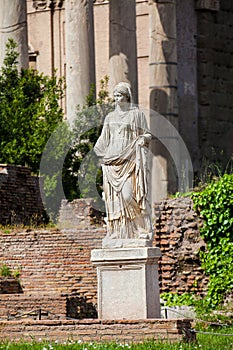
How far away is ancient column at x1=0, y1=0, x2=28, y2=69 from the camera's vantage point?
103 ft

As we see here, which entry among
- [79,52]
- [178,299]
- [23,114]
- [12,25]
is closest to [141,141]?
[178,299]

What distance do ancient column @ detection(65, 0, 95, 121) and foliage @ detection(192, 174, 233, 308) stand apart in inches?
343

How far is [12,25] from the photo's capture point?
104ft

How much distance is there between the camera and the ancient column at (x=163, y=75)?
3584cm

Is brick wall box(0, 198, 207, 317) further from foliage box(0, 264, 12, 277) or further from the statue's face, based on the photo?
the statue's face

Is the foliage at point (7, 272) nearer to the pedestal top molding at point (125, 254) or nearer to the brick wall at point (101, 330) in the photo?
the pedestal top molding at point (125, 254)

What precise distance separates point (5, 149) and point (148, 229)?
13262mm

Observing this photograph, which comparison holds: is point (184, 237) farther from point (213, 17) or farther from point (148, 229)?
point (213, 17)

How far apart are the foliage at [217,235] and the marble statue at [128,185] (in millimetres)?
5571

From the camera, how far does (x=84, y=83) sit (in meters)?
32.0

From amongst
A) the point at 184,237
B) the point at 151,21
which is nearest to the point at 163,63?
the point at 151,21

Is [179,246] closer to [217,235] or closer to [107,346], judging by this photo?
[217,235]

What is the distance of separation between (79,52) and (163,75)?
4.38m

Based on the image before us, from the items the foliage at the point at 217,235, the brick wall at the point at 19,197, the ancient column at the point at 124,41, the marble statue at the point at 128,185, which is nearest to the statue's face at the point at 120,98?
the marble statue at the point at 128,185
